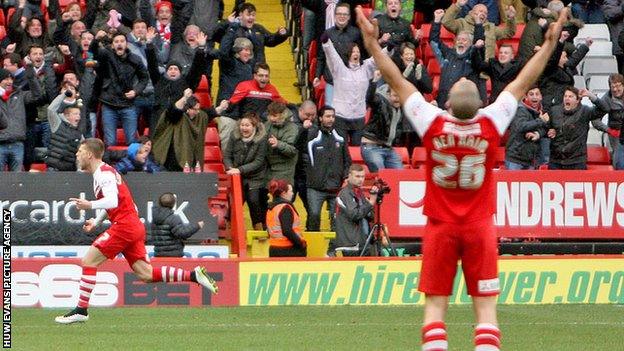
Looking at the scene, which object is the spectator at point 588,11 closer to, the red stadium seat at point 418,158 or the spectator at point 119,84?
the red stadium seat at point 418,158

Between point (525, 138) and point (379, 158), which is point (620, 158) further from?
point (379, 158)

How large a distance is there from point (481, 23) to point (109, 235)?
9220 mm

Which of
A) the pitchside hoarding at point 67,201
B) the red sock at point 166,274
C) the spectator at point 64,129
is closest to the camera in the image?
the red sock at point 166,274

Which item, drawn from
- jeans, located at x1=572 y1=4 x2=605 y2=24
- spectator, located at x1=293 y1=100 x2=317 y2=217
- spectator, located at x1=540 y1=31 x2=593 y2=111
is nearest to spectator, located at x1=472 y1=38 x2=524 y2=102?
spectator, located at x1=540 y1=31 x2=593 y2=111

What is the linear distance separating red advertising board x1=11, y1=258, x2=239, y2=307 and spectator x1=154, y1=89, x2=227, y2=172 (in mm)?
2887

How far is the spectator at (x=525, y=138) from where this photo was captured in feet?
70.1

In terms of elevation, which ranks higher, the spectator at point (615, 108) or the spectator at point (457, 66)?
the spectator at point (457, 66)

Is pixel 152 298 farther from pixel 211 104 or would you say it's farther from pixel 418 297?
pixel 211 104

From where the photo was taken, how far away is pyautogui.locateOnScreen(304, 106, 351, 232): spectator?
20.6 meters

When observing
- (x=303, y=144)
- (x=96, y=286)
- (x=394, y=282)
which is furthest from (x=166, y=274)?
(x=303, y=144)

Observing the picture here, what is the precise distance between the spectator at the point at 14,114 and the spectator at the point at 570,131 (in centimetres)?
736

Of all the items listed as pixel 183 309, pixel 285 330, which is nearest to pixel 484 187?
pixel 285 330

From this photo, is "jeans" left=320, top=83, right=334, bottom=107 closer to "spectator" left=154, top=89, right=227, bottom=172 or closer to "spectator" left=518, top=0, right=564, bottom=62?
"spectator" left=154, top=89, right=227, bottom=172

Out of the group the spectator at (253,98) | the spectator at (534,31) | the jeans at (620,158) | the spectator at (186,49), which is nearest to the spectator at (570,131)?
the jeans at (620,158)
